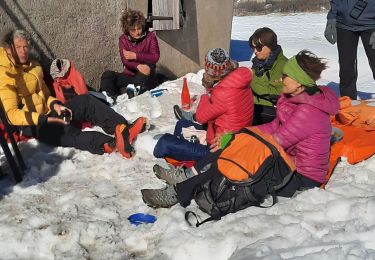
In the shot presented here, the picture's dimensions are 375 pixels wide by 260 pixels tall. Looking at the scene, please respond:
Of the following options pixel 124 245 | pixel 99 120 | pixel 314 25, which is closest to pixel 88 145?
pixel 99 120

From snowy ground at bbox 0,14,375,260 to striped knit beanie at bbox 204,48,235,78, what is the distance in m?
1.06

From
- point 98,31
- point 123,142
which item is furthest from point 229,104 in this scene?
point 98,31

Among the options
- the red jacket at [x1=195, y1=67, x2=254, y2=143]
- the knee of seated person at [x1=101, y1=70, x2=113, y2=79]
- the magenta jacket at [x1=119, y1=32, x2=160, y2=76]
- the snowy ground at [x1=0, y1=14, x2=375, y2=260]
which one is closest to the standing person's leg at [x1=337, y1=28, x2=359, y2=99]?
the snowy ground at [x1=0, y1=14, x2=375, y2=260]

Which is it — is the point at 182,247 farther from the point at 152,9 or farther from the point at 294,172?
the point at 152,9

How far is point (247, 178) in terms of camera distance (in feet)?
10.6

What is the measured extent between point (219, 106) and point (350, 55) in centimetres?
241

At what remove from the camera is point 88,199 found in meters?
3.63

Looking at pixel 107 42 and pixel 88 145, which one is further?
pixel 107 42

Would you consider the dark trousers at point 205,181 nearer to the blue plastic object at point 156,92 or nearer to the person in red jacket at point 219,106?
the person in red jacket at point 219,106

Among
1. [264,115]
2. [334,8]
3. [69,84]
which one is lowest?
[264,115]

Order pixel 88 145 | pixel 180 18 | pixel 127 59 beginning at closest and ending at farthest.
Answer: pixel 88 145
pixel 127 59
pixel 180 18

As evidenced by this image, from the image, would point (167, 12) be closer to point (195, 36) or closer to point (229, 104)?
point (195, 36)

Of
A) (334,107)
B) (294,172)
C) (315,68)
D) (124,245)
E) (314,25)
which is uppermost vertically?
(315,68)

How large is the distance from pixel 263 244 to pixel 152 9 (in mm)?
4993
